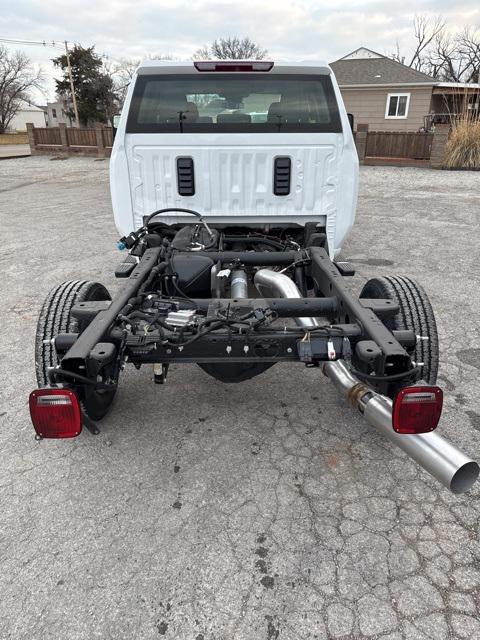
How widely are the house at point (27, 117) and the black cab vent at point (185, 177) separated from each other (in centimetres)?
7588

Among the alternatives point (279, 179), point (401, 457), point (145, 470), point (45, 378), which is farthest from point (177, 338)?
point (279, 179)

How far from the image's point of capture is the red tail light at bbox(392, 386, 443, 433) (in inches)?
78.4

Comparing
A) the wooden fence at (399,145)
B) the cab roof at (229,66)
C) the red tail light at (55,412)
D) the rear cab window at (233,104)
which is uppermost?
the cab roof at (229,66)

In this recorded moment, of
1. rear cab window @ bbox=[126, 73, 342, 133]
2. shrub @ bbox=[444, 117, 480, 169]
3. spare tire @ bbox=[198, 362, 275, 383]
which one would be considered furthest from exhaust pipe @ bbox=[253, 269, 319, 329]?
shrub @ bbox=[444, 117, 480, 169]

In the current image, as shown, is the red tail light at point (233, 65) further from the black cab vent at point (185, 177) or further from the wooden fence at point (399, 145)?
the wooden fence at point (399, 145)

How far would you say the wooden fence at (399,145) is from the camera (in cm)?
1634

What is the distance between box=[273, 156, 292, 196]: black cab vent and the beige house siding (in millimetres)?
23536

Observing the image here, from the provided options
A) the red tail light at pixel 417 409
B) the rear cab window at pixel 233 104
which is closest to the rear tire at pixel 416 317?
the red tail light at pixel 417 409

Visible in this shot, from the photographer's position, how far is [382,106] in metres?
25.5

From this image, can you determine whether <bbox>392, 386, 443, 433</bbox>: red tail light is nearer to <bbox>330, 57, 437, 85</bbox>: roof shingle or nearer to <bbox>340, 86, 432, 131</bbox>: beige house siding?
<bbox>340, 86, 432, 131</bbox>: beige house siding

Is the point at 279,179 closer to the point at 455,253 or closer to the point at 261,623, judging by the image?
the point at 261,623

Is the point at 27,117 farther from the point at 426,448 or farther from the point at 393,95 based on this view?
the point at 426,448

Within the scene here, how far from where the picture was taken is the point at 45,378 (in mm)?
2801

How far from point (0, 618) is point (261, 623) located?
1014mm
